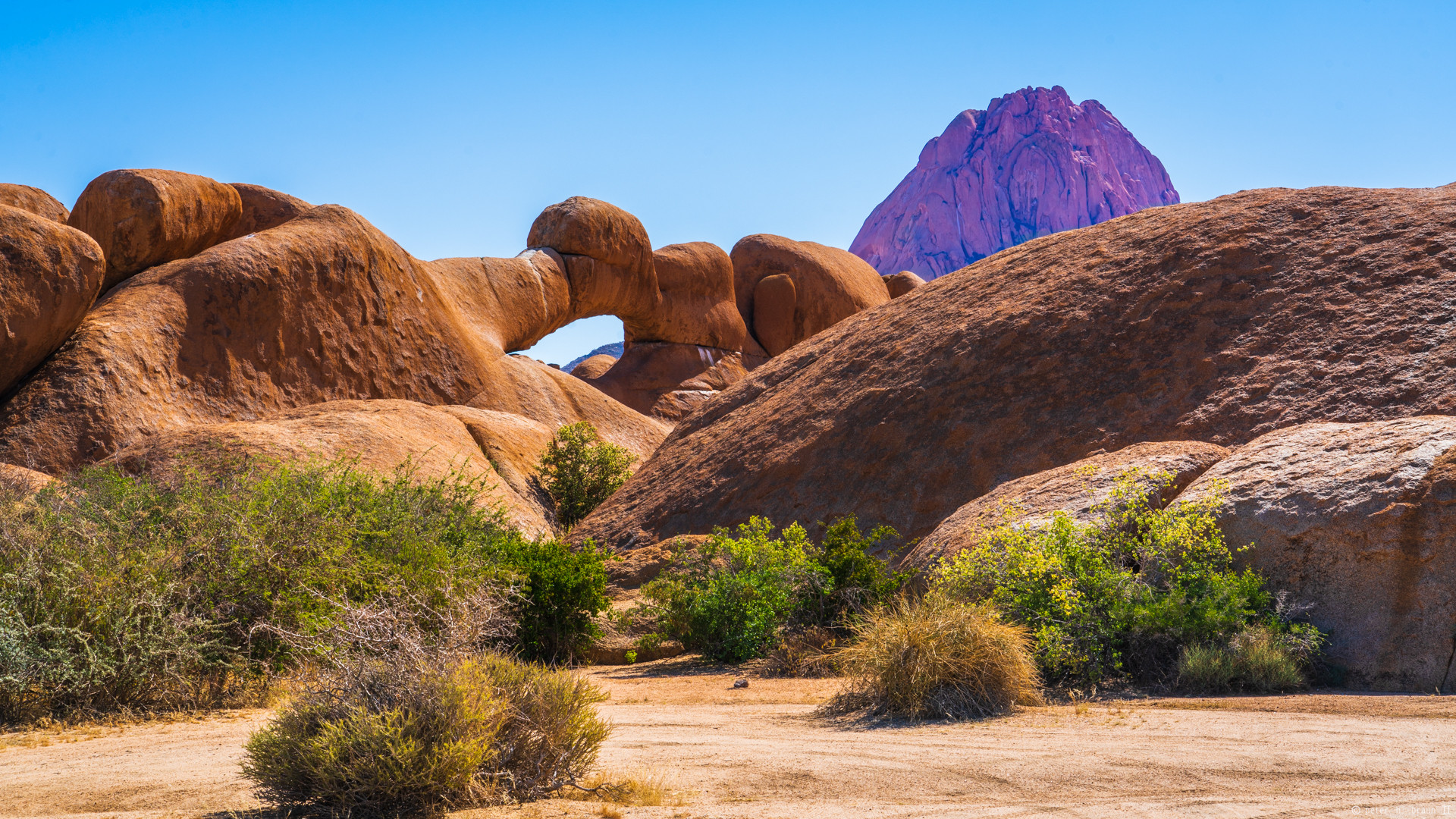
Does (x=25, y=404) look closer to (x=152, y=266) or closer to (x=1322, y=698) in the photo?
(x=152, y=266)

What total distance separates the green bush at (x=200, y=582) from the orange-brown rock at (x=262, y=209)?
46.8 feet

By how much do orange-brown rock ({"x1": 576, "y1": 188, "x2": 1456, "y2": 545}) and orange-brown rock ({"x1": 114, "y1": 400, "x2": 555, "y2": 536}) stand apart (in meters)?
2.91

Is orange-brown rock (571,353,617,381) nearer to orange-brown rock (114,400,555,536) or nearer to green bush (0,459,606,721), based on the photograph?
orange-brown rock (114,400,555,536)

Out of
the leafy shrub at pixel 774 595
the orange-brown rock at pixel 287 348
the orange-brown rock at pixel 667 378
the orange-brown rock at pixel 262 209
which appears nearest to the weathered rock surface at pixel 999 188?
the orange-brown rock at pixel 667 378

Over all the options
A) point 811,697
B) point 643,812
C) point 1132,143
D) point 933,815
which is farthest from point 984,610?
point 1132,143

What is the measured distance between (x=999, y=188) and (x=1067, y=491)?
11218cm

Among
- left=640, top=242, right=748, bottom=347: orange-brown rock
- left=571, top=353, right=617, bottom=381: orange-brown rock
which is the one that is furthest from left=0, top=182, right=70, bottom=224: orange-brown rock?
left=571, top=353, right=617, bottom=381: orange-brown rock

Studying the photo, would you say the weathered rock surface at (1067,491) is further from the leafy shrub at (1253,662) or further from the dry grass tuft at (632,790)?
the dry grass tuft at (632,790)

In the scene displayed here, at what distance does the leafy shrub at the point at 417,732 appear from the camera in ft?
14.6

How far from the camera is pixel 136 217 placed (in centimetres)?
1981

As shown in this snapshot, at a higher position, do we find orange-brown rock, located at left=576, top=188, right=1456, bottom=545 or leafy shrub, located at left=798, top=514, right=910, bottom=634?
orange-brown rock, located at left=576, top=188, right=1456, bottom=545

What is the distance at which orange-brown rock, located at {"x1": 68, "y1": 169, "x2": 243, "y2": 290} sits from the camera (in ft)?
64.8

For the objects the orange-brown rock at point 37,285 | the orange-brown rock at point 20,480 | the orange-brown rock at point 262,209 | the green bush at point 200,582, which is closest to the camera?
the green bush at point 200,582

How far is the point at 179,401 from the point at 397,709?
1659 centimetres
